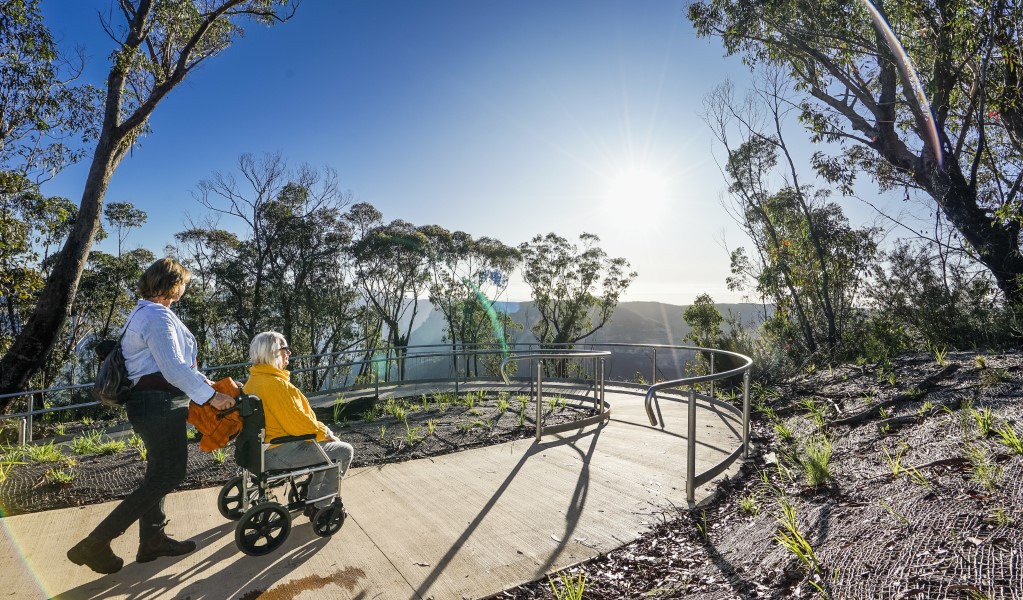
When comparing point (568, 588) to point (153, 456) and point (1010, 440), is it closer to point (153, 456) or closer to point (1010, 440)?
point (153, 456)

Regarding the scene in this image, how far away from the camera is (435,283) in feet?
94.8

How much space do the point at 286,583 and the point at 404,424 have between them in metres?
3.64

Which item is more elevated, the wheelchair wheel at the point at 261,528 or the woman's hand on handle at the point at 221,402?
the woman's hand on handle at the point at 221,402

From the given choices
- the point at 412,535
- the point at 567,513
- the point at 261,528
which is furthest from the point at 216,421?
the point at 567,513

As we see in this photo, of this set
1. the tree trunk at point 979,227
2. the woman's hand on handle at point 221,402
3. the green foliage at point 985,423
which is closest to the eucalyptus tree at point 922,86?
the tree trunk at point 979,227

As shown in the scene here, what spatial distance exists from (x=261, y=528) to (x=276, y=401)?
74cm

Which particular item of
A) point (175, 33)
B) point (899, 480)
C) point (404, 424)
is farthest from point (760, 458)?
point (175, 33)

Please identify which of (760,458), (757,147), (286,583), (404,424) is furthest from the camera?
(757,147)

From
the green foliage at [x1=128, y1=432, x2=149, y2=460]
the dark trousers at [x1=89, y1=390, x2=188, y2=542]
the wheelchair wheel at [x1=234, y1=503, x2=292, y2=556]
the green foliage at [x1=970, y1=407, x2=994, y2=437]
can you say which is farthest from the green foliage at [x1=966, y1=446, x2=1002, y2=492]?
the green foliage at [x1=128, y1=432, x2=149, y2=460]

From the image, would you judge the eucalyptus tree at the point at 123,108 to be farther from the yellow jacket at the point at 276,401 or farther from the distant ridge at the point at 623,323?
the distant ridge at the point at 623,323

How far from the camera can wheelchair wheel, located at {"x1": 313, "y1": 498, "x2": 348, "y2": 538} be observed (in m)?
3.07

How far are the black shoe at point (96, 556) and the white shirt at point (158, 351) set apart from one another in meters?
0.86

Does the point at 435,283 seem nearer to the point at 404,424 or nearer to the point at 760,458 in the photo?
the point at 404,424

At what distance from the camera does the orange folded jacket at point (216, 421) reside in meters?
2.66
